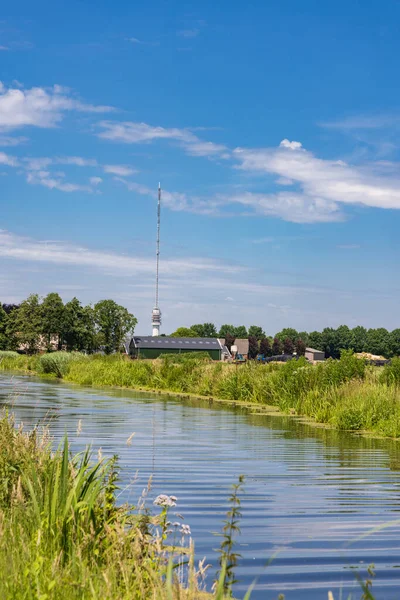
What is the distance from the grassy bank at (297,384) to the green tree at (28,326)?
49227 mm

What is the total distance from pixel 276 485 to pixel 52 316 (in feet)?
287

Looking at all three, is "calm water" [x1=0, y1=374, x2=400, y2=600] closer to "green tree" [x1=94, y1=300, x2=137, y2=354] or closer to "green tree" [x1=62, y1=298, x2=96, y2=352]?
"green tree" [x1=62, y1=298, x2=96, y2=352]

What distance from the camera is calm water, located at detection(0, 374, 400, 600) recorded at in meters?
8.31

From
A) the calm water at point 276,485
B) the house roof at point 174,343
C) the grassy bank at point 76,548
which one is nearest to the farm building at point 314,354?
the house roof at point 174,343

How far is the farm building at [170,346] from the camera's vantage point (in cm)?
11606

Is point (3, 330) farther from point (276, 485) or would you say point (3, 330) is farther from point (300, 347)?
point (276, 485)

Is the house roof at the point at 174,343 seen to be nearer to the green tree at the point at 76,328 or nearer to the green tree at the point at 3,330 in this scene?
the green tree at the point at 76,328

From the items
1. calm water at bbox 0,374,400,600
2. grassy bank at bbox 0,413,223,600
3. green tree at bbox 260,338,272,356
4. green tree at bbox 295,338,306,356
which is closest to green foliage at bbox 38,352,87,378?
calm water at bbox 0,374,400,600

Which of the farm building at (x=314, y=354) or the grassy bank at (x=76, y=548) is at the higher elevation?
the farm building at (x=314, y=354)

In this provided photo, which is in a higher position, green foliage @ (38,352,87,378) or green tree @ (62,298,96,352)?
green tree @ (62,298,96,352)

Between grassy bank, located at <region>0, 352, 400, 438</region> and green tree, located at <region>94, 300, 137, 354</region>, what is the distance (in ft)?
202

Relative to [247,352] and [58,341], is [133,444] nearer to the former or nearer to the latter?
[58,341]

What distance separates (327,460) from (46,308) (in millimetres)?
85116

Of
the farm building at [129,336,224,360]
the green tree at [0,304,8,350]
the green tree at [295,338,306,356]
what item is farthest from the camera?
the green tree at [295,338,306,356]
